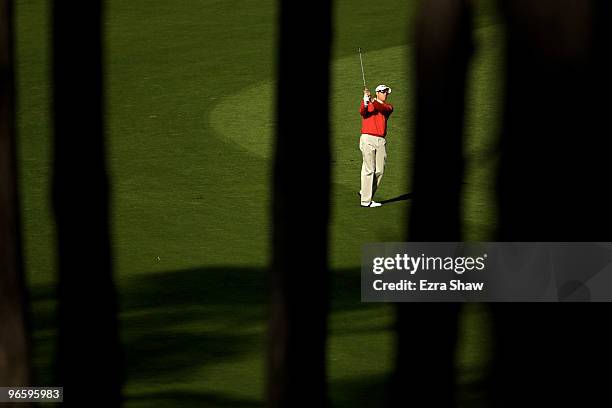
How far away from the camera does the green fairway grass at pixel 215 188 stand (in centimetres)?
1230

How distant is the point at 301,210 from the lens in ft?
21.8

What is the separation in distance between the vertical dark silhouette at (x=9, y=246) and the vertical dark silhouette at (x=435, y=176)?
6.03 ft

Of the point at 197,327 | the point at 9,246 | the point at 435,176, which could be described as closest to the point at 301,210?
the point at 435,176

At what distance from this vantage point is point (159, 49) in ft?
90.0

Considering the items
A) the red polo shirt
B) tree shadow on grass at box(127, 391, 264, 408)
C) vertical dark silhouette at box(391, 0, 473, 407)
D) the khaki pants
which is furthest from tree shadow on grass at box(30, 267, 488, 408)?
vertical dark silhouette at box(391, 0, 473, 407)

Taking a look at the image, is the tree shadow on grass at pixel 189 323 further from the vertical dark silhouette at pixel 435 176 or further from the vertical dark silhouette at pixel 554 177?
the vertical dark silhouette at pixel 554 177

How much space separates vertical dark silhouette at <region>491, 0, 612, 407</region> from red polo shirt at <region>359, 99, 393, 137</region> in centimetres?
1067

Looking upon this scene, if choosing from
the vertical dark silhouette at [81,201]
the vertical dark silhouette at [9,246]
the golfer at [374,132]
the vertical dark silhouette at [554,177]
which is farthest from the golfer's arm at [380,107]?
the vertical dark silhouette at [554,177]

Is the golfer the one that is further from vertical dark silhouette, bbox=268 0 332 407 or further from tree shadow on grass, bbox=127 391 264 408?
vertical dark silhouette, bbox=268 0 332 407

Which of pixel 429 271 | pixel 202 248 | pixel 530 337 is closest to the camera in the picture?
pixel 530 337

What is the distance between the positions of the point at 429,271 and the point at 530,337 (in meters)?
0.82

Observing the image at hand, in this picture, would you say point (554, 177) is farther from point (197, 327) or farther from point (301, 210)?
point (197, 327)

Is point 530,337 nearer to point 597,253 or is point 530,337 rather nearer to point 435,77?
point 597,253

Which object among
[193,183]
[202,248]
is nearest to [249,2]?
[193,183]
